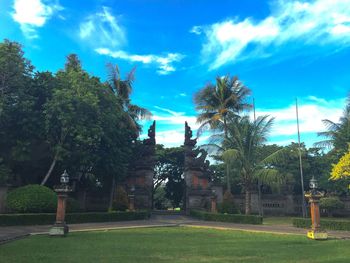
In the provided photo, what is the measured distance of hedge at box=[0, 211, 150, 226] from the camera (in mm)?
21222

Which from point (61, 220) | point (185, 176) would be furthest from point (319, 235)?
point (185, 176)

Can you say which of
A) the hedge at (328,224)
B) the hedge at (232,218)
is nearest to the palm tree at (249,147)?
the hedge at (232,218)

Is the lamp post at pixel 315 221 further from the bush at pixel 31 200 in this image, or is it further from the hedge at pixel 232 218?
the bush at pixel 31 200

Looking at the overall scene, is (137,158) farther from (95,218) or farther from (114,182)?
(95,218)

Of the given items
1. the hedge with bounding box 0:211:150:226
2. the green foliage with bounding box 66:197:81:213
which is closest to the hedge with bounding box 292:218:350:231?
the hedge with bounding box 0:211:150:226

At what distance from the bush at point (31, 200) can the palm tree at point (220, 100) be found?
18.9 meters

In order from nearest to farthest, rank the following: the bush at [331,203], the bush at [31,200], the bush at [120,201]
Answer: the bush at [31,200], the bush at [120,201], the bush at [331,203]

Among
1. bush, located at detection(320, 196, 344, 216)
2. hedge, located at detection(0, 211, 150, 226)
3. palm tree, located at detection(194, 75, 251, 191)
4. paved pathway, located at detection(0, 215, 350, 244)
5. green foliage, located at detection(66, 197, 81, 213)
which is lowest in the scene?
paved pathway, located at detection(0, 215, 350, 244)

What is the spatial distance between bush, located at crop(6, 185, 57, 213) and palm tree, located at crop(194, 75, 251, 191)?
62.2 feet

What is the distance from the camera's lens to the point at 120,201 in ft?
105

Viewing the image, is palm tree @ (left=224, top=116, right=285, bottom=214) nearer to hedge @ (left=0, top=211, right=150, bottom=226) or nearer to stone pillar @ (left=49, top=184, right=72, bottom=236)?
hedge @ (left=0, top=211, right=150, bottom=226)

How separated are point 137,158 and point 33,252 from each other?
2744 cm

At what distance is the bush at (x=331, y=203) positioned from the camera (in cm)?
3347

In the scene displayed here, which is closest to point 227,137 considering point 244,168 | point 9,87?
point 244,168
